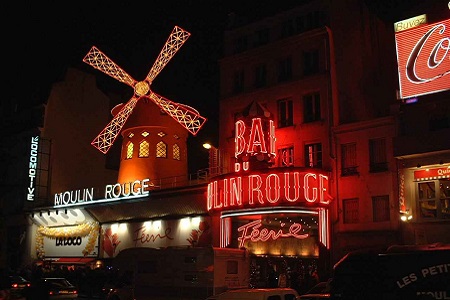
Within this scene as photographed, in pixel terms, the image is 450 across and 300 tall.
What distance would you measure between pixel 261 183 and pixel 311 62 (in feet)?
22.7

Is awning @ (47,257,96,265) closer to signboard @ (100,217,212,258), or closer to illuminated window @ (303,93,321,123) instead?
signboard @ (100,217,212,258)

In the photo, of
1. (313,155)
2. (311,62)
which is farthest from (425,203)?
(311,62)

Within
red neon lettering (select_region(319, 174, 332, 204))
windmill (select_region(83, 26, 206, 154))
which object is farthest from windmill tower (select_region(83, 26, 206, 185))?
red neon lettering (select_region(319, 174, 332, 204))

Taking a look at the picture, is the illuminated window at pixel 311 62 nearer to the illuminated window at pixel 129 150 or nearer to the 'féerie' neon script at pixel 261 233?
the 'féerie' neon script at pixel 261 233

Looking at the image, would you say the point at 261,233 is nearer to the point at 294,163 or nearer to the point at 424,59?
the point at 294,163

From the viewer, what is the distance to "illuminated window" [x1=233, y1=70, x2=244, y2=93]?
29.7 meters

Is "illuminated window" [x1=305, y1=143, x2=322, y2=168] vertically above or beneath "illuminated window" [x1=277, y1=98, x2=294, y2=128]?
beneath

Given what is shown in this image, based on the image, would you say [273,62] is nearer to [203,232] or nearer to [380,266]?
[203,232]

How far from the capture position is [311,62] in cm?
2728

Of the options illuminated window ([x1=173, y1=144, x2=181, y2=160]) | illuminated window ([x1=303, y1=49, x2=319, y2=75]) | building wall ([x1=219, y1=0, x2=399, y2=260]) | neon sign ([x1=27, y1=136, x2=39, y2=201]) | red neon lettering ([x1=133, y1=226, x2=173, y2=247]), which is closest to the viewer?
building wall ([x1=219, y1=0, x2=399, y2=260])

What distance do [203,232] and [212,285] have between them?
916 centimetres

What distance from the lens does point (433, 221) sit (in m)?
22.0

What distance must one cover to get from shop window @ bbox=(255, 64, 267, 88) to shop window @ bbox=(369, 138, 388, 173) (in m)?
6.79

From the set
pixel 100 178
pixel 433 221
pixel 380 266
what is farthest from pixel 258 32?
pixel 380 266
